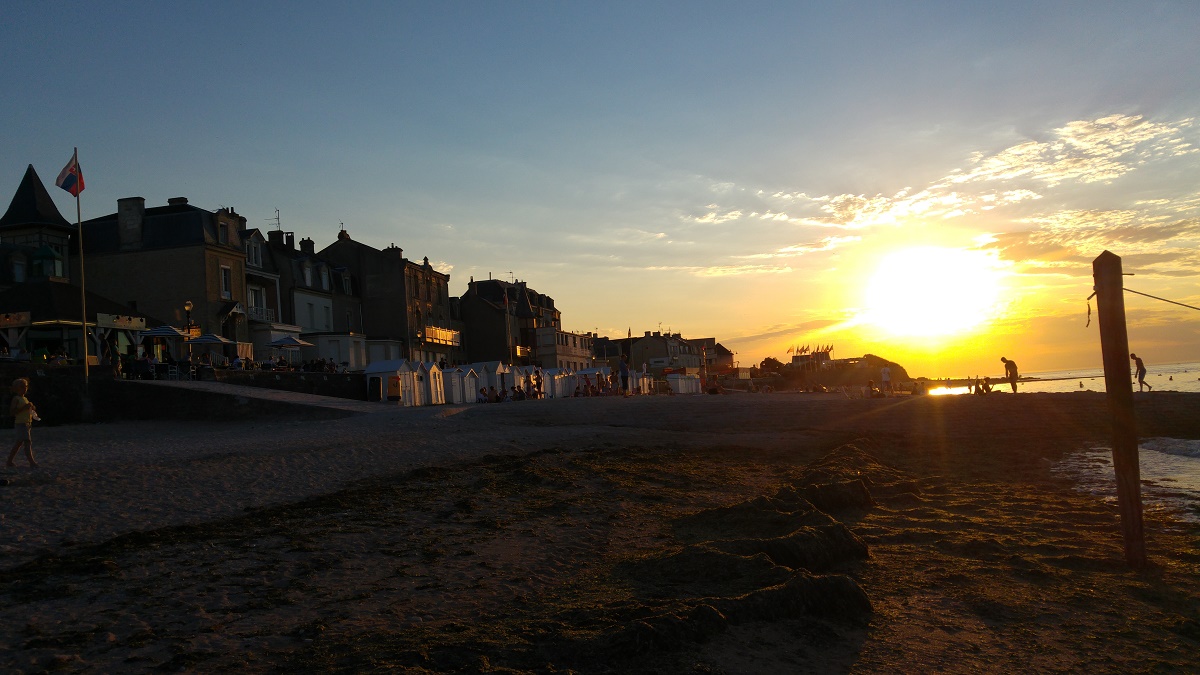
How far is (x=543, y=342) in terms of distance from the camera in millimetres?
89062

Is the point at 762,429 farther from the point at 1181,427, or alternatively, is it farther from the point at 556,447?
the point at 1181,427

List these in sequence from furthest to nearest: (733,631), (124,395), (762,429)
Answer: (124,395)
(762,429)
(733,631)

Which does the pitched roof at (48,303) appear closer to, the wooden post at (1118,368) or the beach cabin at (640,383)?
the wooden post at (1118,368)

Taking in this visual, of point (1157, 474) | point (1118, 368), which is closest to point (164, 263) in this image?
point (1157, 474)

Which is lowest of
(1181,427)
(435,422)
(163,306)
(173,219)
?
(1181,427)

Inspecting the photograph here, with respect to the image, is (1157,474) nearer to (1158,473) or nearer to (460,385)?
(1158,473)

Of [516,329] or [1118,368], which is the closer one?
[1118,368]

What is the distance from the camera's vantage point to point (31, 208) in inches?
1634

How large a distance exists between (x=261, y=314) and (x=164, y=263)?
20.6 feet

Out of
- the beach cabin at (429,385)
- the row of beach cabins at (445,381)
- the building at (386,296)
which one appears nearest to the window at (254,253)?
the building at (386,296)

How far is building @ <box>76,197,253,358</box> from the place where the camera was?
4266 centimetres

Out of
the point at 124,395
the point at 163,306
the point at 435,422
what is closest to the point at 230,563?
the point at 435,422

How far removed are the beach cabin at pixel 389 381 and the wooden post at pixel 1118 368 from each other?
100ft

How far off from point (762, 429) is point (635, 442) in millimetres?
6094
